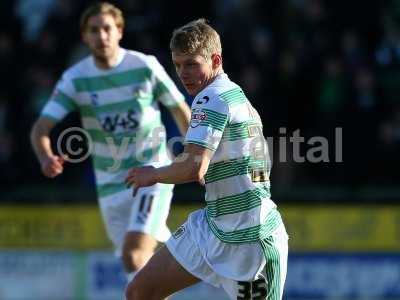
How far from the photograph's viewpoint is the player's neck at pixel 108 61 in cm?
809

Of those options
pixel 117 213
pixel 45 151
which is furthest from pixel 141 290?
pixel 117 213

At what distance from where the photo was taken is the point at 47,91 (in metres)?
13.0

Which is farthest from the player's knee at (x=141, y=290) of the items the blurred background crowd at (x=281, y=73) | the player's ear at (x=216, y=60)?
the blurred background crowd at (x=281, y=73)

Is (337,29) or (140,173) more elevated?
(337,29)

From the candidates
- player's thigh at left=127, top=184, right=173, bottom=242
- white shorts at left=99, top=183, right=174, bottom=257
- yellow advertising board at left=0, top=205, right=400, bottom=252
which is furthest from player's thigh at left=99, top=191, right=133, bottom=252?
yellow advertising board at left=0, top=205, right=400, bottom=252

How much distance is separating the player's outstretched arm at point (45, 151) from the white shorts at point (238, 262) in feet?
5.26

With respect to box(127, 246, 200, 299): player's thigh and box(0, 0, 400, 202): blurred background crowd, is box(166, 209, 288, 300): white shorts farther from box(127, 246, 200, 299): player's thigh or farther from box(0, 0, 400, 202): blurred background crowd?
box(0, 0, 400, 202): blurred background crowd

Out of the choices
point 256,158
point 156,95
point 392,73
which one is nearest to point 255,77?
point 392,73

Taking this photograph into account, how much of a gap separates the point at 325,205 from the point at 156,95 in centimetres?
400

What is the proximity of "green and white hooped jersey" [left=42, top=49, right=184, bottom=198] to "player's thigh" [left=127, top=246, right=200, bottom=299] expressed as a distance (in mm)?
1965

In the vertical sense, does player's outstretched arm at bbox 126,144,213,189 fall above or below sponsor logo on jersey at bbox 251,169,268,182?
above

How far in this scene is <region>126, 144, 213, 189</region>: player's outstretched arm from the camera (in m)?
5.58

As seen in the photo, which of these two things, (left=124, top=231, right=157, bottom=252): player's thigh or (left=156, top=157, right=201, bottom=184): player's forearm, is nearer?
(left=156, top=157, right=201, bottom=184): player's forearm

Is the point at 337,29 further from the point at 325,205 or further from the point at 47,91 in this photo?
the point at 47,91
